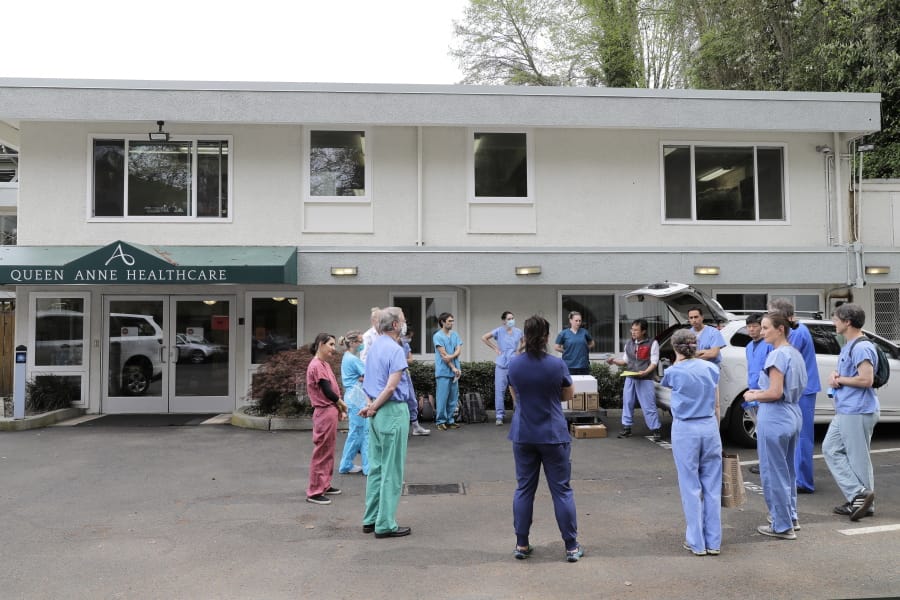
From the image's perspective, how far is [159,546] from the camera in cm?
559

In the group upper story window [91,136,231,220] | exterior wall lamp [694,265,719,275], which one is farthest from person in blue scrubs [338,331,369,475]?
exterior wall lamp [694,265,719,275]

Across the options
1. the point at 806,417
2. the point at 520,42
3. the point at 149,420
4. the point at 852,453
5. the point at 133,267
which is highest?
the point at 520,42

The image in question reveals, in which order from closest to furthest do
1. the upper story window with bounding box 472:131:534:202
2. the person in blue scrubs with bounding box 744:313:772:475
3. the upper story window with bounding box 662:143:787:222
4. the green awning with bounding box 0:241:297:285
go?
1. the person in blue scrubs with bounding box 744:313:772:475
2. the green awning with bounding box 0:241:297:285
3. the upper story window with bounding box 472:131:534:202
4. the upper story window with bounding box 662:143:787:222

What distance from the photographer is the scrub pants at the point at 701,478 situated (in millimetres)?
5215

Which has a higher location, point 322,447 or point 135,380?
point 135,380

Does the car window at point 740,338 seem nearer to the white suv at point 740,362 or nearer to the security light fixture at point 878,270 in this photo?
the white suv at point 740,362

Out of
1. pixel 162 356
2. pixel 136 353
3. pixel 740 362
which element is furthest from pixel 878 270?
pixel 136 353

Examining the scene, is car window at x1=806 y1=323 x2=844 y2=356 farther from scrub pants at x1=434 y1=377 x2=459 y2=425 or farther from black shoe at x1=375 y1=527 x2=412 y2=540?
black shoe at x1=375 y1=527 x2=412 y2=540

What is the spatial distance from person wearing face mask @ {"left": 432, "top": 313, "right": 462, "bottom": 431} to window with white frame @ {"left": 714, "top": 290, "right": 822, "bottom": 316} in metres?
5.55

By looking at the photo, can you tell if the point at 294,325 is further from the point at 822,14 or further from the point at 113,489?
the point at 822,14

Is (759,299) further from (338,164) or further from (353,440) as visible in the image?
(353,440)

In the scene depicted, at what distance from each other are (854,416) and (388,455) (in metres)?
4.09

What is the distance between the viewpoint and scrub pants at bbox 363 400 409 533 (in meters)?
5.71

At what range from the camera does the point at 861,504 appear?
6.06m
